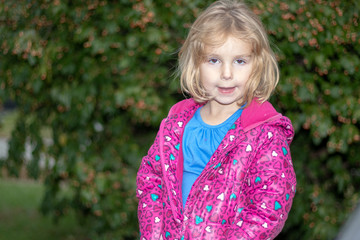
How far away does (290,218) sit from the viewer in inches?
157

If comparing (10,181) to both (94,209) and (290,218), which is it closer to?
(94,209)

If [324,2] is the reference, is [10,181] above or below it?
below

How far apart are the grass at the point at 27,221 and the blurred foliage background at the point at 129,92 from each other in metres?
1.32

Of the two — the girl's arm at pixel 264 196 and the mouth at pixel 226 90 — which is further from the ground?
the mouth at pixel 226 90

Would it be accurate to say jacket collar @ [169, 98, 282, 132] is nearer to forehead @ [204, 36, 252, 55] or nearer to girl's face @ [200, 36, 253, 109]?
girl's face @ [200, 36, 253, 109]

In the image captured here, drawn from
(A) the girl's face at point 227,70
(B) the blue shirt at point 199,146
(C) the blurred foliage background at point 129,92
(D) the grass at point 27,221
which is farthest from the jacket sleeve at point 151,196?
(D) the grass at point 27,221

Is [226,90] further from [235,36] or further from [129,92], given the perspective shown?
[129,92]

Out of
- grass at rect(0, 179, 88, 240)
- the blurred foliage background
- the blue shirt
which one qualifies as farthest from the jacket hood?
grass at rect(0, 179, 88, 240)

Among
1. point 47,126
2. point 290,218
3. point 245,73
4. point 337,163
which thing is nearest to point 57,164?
point 47,126

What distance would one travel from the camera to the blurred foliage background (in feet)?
11.7

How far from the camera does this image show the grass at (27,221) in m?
5.95

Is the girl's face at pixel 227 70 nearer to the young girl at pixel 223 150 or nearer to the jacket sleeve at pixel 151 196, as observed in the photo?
the young girl at pixel 223 150

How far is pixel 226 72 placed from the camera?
7.12 ft

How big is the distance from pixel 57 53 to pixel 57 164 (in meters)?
0.84
